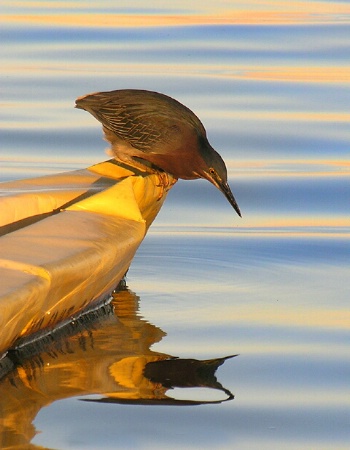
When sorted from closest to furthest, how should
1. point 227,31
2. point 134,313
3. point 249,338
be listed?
1. point 249,338
2. point 134,313
3. point 227,31

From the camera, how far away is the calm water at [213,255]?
4562mm

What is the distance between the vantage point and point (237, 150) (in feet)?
30.9

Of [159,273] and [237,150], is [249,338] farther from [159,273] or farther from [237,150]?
[237,150]

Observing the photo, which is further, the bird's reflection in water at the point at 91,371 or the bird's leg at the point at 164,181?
the bird's leg at the point at 164,181

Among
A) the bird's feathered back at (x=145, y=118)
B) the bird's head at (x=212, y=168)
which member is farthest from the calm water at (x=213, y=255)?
the bird's feathered back at (x=145, y=118)

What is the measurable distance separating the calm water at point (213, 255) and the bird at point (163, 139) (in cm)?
A: 43

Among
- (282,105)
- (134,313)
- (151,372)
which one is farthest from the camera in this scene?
(282,105)

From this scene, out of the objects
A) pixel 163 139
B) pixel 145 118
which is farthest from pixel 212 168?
pixel 145 118

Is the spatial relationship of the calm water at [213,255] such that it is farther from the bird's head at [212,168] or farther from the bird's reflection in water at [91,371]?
the bird's head at [212,168]

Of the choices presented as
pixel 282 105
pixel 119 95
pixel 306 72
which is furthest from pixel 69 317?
pixel 306 72

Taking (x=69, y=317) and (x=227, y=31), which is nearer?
(x=69, y=317)

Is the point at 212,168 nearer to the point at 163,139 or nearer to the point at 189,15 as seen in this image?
the point at 163,139

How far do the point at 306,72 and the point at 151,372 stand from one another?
24.3 feet

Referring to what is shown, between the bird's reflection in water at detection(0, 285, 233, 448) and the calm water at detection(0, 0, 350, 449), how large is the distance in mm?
11
